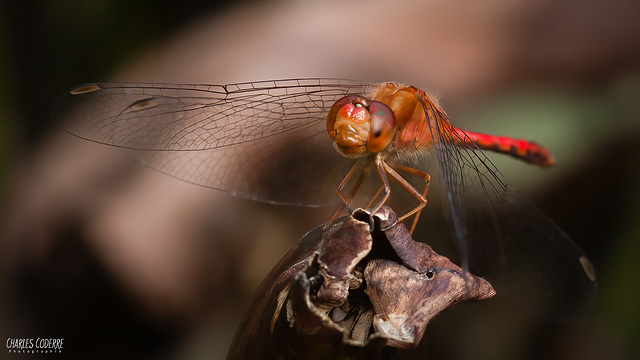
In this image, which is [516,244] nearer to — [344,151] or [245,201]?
[344,151]

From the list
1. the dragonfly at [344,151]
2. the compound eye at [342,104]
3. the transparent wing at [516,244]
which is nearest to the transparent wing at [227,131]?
the dragonfly at [344,151]

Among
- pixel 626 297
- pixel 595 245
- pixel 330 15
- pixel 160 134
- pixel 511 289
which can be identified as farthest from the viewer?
pixel 330 15

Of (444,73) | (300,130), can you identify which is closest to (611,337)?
(444,73)

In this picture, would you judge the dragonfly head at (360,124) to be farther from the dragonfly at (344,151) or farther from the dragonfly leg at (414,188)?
the dragonfly leg at (414,188)

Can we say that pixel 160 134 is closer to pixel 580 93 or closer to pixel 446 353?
pixel 446 353

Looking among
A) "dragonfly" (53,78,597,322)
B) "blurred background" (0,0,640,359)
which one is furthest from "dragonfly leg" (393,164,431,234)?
"blurred background" (0,0,640,359)

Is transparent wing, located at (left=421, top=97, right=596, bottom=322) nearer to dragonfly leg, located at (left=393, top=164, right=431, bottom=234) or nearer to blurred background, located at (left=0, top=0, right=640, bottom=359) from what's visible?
dragonfly leg, located at (left=393, top=164, right=431, bottom=234)
